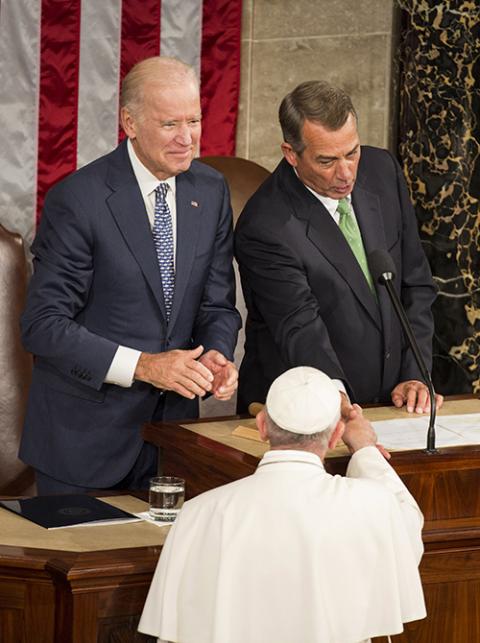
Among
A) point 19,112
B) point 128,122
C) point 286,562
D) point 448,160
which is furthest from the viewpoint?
point 19,112

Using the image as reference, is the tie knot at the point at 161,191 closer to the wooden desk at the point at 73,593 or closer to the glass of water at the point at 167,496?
the glass of water at the point at 167,496

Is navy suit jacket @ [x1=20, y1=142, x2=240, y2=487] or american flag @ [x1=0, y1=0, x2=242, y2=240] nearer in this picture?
navy suit jacket @ [x1=20, y1=142, x2=240, y2=487]

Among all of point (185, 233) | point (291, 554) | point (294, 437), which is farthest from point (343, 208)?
point (291, 554)

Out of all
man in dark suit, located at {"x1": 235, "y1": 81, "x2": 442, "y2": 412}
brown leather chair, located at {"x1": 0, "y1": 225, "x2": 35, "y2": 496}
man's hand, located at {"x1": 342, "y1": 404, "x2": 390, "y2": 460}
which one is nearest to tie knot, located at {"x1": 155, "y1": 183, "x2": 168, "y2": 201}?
man in dark suit, located at {"x1": 235, "y1": 81, "x2": 442, "y2": 412}

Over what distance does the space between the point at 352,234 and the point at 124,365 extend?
91 centimetres

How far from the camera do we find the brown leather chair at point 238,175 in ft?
20.4

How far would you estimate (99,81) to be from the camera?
20.7 feet

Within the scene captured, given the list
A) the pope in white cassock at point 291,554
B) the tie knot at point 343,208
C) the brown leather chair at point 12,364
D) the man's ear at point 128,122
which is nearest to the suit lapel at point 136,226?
the man's ear at point 128,122

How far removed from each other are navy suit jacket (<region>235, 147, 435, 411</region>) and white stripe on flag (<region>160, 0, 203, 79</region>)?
2.14m

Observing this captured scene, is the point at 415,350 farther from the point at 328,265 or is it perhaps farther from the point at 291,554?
the point at 291,554

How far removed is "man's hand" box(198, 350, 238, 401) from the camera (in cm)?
387

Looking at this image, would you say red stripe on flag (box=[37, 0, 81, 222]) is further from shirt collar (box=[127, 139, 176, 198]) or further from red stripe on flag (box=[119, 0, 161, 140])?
shirt collar (box=[127, 139, 176, 198])

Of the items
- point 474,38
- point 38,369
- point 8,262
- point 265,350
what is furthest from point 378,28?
point 38,369

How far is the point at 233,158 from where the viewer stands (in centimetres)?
632
